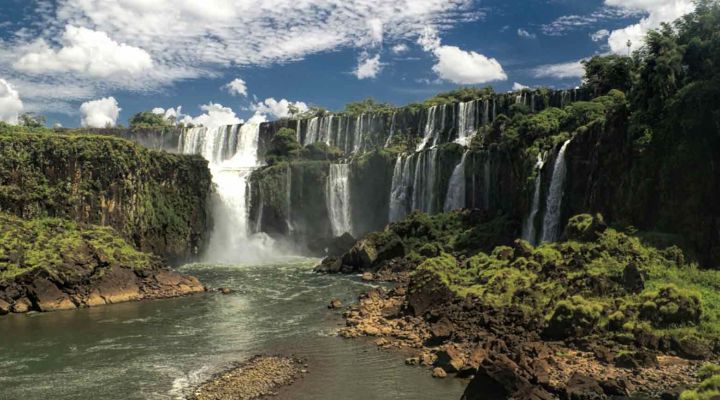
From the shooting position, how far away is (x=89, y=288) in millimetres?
40500

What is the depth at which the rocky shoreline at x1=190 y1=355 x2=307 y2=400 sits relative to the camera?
69.3 feet

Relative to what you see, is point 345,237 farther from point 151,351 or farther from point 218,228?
point 151,351

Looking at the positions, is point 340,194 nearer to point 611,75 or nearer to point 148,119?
point 611,75

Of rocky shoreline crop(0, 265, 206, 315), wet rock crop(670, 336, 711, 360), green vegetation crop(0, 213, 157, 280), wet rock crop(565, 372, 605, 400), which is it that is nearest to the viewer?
wet rock crop(565, 372, 605, 400)

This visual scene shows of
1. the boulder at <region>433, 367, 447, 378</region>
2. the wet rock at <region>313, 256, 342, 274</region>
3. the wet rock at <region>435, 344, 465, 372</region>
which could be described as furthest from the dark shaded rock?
the wet rock at <region>313, 256, 342, 274</region>

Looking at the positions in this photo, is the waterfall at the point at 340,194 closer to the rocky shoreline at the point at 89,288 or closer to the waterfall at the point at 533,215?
the waterfall at the point at 533,215

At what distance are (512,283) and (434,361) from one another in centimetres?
1054

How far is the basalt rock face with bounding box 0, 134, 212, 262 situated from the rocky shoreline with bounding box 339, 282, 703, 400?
1217 inches

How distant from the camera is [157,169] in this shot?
60.2 meters

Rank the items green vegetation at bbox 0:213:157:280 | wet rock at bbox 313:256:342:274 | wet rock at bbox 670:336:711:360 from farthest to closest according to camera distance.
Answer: wet rock at bbox 313:256:342:274
green vegetation at bbox 0:213:157:280
wet rock at bbox 670:336:711:360

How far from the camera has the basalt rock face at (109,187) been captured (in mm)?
50031

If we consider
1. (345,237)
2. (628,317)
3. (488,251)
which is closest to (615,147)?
(488,251)

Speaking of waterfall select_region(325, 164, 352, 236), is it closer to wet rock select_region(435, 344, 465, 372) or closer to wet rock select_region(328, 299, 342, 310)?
wet rock select_region(328, 299, 342, 310)

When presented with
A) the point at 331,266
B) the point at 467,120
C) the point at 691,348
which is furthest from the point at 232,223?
the point at 691,348
